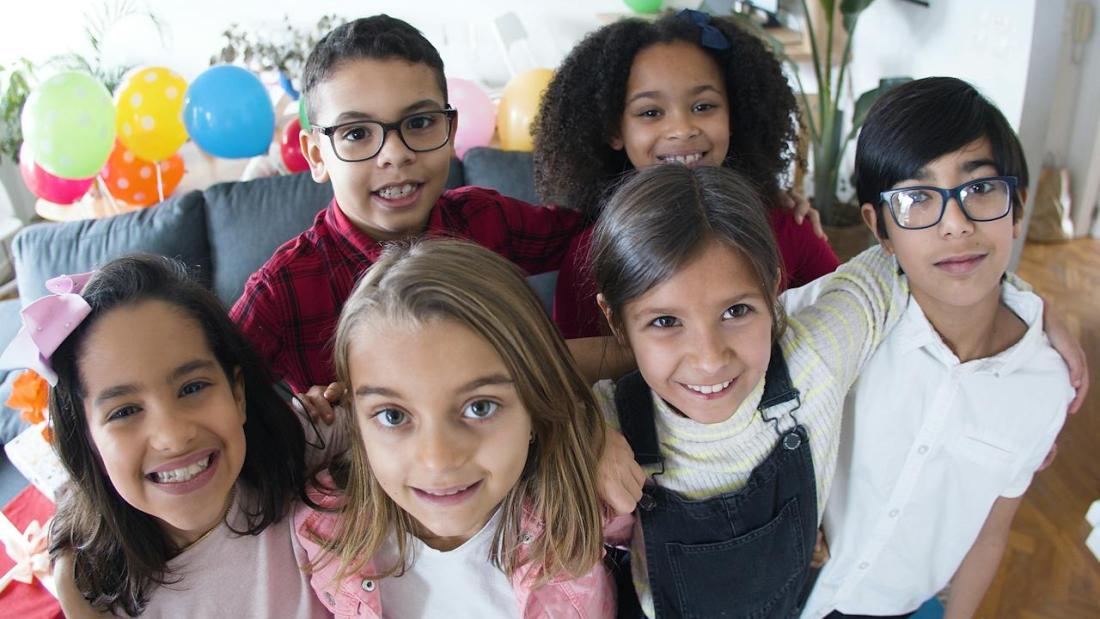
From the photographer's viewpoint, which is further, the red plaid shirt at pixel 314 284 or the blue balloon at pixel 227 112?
the blue balloon at pixel 227 112

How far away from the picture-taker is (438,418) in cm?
93

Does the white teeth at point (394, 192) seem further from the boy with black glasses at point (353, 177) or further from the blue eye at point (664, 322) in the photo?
the blue eye at point (664, 322)

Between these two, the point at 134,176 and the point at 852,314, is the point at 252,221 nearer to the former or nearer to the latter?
the point at 134,176

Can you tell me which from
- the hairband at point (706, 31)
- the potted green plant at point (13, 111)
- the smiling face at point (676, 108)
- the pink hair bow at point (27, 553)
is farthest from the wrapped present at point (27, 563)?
the potted green plant at point (13, 111)

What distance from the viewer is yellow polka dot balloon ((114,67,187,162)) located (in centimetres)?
306

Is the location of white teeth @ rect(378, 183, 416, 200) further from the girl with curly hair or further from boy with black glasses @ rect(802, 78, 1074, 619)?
boy with black glasses @ rect(802, 78, 1074, 619)

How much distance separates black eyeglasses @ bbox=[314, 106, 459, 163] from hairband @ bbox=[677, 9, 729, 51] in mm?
582

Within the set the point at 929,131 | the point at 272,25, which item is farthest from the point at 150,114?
the point at 929,131

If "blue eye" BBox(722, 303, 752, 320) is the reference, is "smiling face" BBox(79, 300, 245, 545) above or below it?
above

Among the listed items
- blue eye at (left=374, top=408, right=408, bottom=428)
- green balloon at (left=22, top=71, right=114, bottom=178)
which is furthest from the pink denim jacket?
green balloon at (left=22, top=71, right=114, bottom=178)

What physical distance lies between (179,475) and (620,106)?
3.59 feet

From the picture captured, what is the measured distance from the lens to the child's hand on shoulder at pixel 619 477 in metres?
1.04

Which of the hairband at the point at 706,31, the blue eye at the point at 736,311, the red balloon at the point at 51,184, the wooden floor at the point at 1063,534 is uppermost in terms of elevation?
the hairband at the point at 706,31

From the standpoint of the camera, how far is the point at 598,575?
3.69 ft
